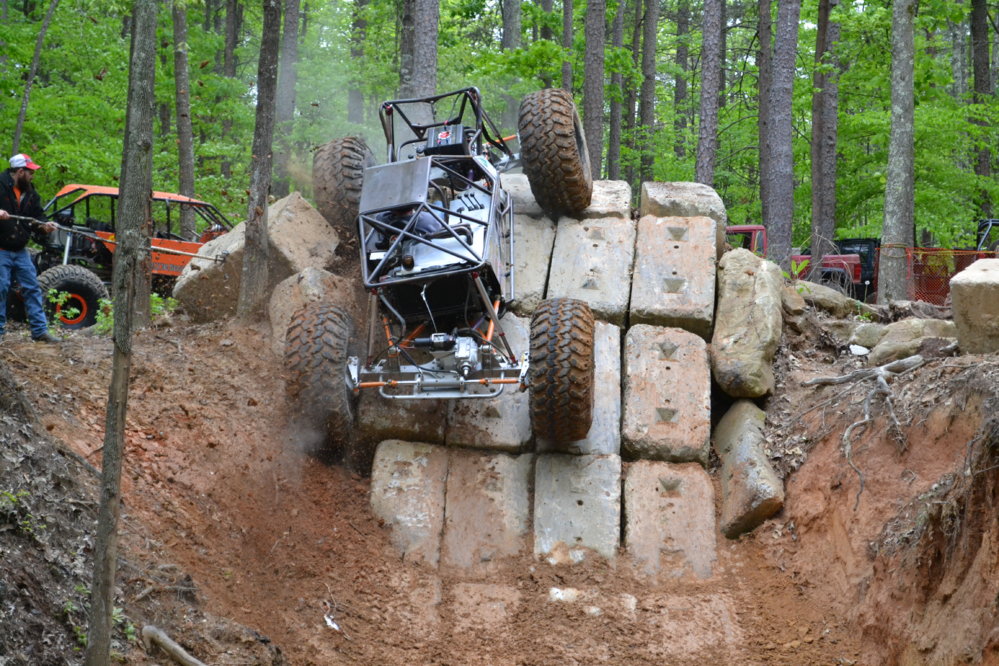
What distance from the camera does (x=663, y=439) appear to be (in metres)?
8.84

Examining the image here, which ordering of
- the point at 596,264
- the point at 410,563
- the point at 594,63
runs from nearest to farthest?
1. the point at 410,563
2. the point at 596,264
3. the point at 594,63

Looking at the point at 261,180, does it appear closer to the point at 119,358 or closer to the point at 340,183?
the point at 340,183

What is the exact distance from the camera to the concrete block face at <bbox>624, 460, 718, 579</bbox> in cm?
803

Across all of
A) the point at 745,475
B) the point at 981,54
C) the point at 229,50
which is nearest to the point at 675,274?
the point at 745,475

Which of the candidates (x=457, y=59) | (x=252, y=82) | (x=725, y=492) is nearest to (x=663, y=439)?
(x=725, y=492)

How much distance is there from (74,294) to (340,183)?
4.02 metres

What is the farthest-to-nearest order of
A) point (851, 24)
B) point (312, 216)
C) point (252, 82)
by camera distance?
point (252, 82)
point (851, 24)
point (312, 216)

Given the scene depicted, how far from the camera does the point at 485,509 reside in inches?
335

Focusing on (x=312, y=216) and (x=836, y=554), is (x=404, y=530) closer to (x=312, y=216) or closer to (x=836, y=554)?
(x=836, y=554)

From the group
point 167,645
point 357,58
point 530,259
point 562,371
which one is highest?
point 357,58

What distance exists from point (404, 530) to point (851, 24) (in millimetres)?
13974

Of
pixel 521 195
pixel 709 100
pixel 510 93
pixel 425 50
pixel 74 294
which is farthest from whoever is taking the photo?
pixel 510 93

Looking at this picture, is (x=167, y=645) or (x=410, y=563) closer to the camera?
(x=167, y=645)

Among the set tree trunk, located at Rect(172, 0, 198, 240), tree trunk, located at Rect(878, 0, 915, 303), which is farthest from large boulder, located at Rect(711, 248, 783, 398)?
tree trunk, located at Rect(172, 0, 198, 240)
